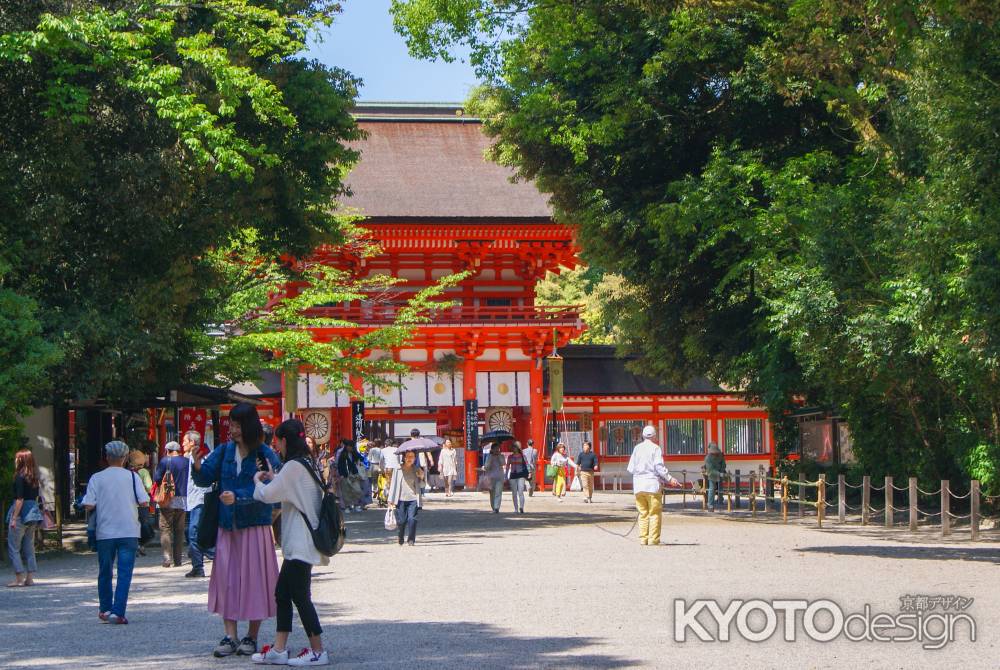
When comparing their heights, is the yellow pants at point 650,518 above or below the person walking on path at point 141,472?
below

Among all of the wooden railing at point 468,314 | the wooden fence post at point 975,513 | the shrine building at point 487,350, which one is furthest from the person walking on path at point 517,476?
the shrine building at point 487,350

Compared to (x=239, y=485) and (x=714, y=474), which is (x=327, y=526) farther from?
(x=714, y=474)

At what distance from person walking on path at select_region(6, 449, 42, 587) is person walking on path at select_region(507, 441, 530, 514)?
13568 mm

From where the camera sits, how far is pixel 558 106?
23453mm

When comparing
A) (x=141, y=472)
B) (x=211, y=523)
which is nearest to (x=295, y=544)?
(x=211, y=523)

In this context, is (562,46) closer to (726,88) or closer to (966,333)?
(726,88)

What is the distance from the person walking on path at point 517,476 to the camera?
86.2ft

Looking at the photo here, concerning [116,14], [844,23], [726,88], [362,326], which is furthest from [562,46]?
[362,326]

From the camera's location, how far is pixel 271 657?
8.09 meters

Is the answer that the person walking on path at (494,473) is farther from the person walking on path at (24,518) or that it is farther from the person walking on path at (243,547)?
the person walking on path at (243,547)

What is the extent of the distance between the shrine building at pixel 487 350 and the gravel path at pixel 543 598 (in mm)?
18342

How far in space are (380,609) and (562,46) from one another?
15.0 metres

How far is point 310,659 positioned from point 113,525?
10.3ft

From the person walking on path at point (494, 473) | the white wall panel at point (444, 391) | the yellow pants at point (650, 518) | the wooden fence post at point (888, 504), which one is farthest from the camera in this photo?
the white wall panel at point (444, 391)
